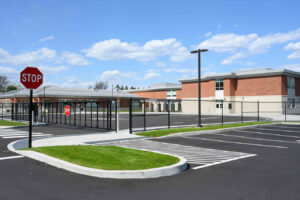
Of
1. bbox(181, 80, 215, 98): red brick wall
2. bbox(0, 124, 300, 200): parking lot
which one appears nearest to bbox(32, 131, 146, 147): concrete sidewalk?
bbox(0, 124, 300, 200): parking lot

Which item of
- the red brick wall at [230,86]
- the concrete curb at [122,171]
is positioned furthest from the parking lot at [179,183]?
the red brick wall at [230,86]

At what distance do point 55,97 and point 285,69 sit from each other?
145 feet

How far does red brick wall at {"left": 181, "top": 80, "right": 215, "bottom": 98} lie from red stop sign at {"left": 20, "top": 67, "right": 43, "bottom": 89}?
4322 cm

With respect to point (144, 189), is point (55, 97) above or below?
above

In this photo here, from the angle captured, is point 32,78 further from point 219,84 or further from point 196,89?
point 196,89

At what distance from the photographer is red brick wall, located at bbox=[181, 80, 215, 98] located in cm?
5053

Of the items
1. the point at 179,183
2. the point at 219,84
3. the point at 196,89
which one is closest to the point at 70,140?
the point at 179,183

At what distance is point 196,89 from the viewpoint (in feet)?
178

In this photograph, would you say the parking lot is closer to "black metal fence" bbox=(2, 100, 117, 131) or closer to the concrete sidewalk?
the concrete sidewalk

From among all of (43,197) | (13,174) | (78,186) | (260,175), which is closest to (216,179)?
(260,175)

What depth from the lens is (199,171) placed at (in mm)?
7188

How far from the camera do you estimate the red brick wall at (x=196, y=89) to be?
50.5 meters

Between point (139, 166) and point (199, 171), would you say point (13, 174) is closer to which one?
point (139, 166)

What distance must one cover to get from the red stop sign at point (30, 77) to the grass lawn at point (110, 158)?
7.94ft
